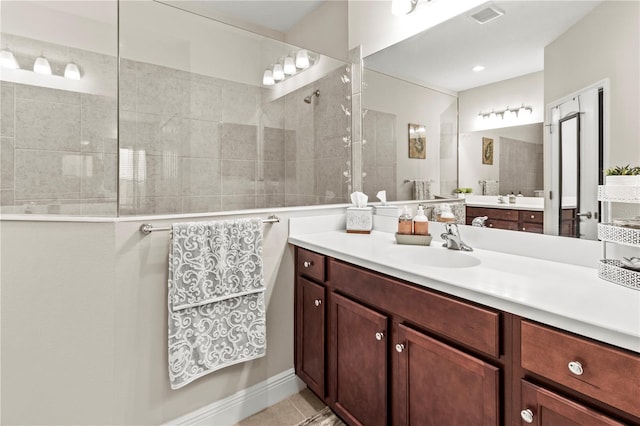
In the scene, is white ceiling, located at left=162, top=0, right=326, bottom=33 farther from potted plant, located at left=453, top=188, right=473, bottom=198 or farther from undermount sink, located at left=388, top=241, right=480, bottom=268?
undermount sink, located at left=388, top=241, right=480, bottom=268

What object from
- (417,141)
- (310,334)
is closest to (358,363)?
(310,334)

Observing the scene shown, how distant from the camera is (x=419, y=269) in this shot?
44.4 inches

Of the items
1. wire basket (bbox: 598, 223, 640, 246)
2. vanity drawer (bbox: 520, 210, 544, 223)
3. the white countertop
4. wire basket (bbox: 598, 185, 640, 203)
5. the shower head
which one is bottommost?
the white countertop

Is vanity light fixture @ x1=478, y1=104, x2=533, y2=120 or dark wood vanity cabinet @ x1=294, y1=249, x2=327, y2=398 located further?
dark wood vanity cabinet @ x1=294, y1=249, x2=327, y2=398

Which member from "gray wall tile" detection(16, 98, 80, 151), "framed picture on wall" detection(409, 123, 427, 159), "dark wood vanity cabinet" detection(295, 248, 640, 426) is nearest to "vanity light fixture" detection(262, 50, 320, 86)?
"framed picture on wall" detection(409, 123, 427, 159)

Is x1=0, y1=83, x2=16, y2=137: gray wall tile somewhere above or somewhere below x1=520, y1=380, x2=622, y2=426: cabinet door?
above

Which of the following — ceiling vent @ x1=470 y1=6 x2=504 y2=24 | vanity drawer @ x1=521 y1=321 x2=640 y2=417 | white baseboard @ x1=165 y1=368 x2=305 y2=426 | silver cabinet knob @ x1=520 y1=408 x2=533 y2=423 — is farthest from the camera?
white baseboard @ x1=165 y1=368 x2=305 y2=426

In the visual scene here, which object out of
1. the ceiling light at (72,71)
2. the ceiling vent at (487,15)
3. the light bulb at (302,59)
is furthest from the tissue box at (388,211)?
the ceiling light at (72,71)

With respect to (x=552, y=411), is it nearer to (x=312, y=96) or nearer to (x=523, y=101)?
(x=523, y=101)

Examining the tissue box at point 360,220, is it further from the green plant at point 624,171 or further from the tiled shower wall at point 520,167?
the green plant at point 624,171

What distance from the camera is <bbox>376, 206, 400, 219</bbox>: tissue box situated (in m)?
2.01

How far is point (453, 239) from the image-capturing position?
1.51 meters

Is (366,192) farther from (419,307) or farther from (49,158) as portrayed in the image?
(49,158)

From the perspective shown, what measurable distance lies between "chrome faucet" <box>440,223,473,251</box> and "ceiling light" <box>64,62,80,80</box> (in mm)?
2432
